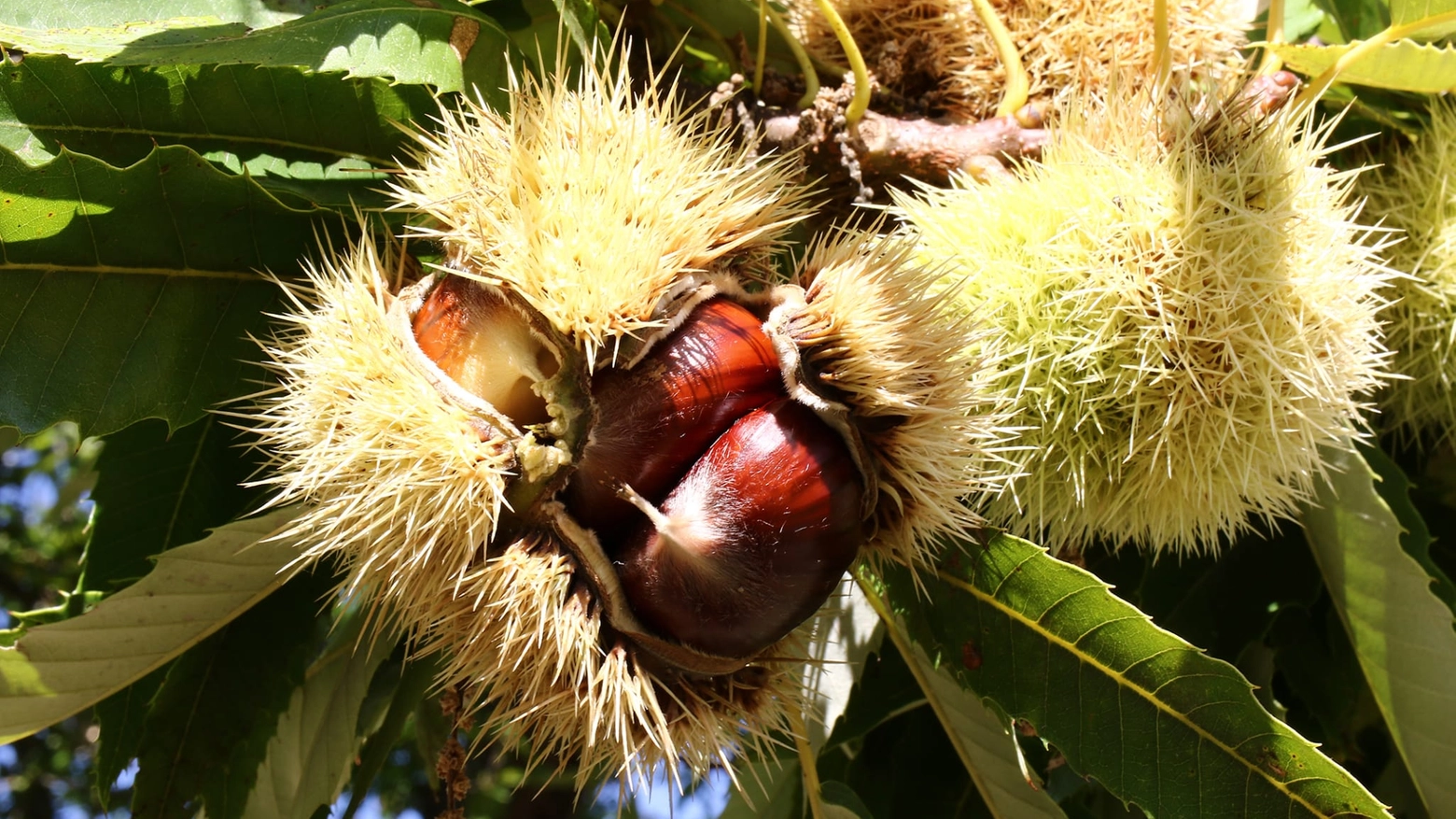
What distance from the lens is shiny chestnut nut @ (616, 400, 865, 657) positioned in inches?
33.7

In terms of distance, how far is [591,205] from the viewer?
82 centimetres

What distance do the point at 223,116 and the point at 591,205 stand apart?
1.91 ft

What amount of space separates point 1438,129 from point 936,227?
0.84 meters

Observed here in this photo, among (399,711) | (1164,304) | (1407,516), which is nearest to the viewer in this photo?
(1164,304)

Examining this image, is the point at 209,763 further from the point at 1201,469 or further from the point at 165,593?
the point at 1201,469

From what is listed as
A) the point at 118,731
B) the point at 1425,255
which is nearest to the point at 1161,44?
the point at 1425,255

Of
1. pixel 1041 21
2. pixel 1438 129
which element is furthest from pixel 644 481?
pixel 1438 129

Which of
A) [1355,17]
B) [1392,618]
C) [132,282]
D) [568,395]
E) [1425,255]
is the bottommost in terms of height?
[1392,618]

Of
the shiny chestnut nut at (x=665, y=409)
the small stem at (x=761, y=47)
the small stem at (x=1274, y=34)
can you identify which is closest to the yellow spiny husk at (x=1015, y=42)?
the small stem at (x=1274, y=34)

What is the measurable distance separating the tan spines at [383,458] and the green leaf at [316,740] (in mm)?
479

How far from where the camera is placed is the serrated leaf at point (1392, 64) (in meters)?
1.18

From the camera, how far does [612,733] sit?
88 centimetres

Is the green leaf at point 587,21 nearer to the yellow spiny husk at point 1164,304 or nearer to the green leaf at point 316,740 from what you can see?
the yellow spiny husk at point 1164,304

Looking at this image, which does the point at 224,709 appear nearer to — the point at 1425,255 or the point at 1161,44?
the point at 1161,44
